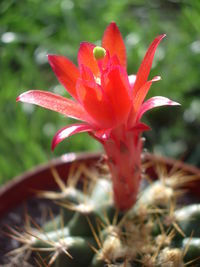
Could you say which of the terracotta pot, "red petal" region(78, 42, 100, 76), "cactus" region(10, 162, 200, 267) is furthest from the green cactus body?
"red petal" region(78, 42, 100, 76)

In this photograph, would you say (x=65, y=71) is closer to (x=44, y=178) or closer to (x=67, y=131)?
(x=67, y=131)

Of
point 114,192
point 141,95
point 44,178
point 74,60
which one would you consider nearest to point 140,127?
point 141,95

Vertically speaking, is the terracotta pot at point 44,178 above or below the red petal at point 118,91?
below

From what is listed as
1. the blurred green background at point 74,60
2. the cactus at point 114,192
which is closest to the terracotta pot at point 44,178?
the cactus at point 114,192

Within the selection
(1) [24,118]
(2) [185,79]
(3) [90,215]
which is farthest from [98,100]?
(2) [185,79]

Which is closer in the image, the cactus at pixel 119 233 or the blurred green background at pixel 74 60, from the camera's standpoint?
the cactus at pixel 119 233

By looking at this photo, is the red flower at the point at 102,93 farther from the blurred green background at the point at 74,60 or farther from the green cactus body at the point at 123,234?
the blurred green background at the point at 74,60

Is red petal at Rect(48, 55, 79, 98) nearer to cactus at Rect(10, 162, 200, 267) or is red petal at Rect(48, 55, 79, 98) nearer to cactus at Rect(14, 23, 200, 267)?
cactus at Rect(14, 23, 200, 267)

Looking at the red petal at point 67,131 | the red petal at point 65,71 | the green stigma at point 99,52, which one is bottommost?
the red petal at point 67,131
